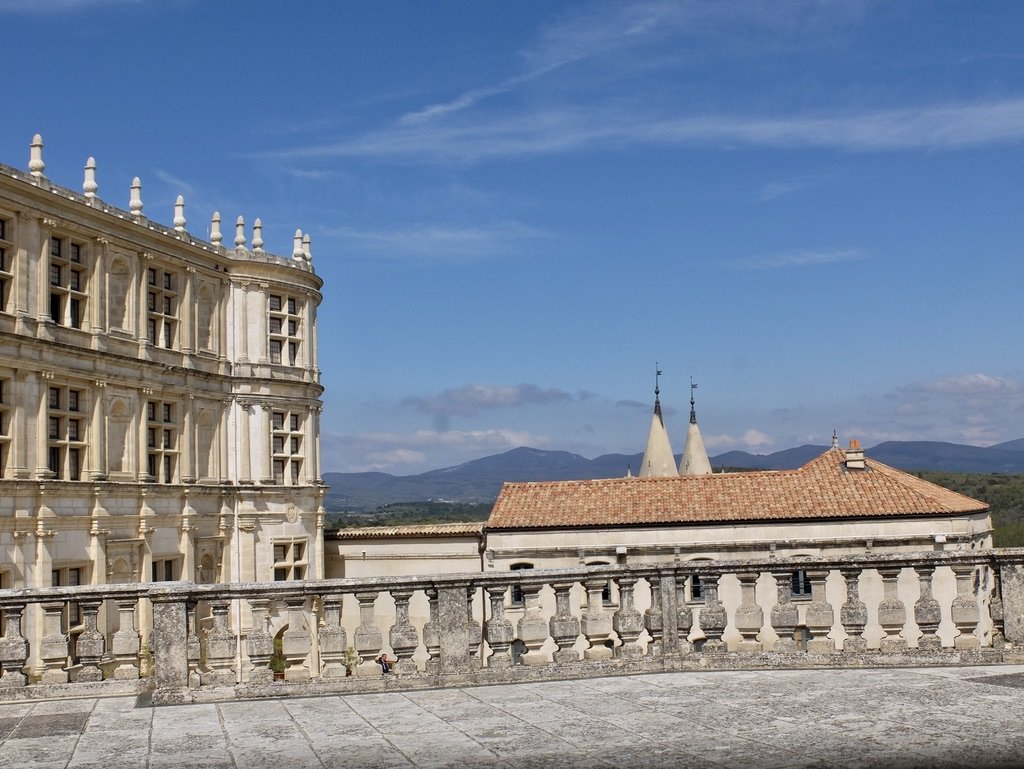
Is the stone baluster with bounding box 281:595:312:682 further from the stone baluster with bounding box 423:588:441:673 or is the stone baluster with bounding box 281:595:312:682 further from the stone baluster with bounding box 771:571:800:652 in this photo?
the stone baluster with bounding box 771:571:800:652

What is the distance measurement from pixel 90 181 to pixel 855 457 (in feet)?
94.3

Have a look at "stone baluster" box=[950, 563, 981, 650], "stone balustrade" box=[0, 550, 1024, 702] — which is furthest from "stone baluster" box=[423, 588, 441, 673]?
"stone baluster" box=[950, 563, 981, 650]

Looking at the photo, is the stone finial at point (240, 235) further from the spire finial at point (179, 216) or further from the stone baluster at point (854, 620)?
the stone baluster at point (854, 620)

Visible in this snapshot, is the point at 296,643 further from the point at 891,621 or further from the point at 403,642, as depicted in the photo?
the point at 891,621

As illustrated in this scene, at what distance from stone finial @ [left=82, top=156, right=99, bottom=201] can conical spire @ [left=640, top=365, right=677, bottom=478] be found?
35371 millimetres

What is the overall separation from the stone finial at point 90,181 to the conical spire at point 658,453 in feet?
116

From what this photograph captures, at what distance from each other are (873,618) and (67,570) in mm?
23305

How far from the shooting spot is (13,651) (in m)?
8.88

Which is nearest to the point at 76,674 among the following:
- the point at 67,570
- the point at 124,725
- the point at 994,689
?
the point at 124,725

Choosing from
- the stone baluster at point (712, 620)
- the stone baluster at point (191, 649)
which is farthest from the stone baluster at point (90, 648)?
the stone baluster at point (712, 620)

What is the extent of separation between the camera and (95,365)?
3238 cm

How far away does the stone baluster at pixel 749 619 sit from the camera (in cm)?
949

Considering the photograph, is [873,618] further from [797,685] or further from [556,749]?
[556,749]

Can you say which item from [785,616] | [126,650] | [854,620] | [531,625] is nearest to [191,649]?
[126,650]
